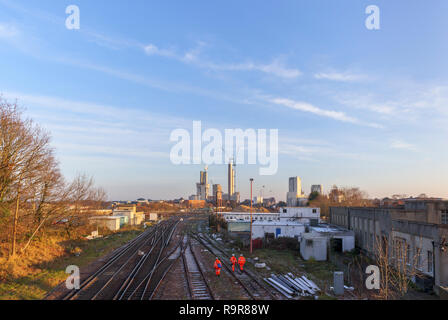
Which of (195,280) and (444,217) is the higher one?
(444,217)

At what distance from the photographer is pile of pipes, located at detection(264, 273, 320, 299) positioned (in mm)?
13898

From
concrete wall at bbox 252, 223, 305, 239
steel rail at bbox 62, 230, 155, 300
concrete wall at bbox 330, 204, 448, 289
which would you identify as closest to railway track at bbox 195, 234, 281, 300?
concrete wall at bbox 330, 204, 448, 289

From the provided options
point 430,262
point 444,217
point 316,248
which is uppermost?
point 444,217

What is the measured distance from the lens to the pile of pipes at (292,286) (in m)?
13.9

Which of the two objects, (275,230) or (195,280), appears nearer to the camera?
(195,280)

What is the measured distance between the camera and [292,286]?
14789 millimetres

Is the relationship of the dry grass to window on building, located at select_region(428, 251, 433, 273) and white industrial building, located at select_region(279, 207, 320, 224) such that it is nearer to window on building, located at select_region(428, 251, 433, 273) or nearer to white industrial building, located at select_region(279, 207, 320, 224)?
window on building, located at select_region(428, 251, 433, 273)

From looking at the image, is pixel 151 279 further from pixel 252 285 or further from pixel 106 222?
pixel 106 222

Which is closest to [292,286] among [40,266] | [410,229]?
[410,229]

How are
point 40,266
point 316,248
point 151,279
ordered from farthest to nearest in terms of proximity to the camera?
point 316,248 < point 40,266 < point 151,279

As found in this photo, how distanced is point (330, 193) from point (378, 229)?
73470 mm

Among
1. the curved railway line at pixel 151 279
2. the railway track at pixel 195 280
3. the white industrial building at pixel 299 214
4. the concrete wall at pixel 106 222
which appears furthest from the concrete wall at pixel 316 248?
the concrete wall at pixel 106 222

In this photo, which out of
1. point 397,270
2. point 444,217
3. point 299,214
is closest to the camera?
point 397,270

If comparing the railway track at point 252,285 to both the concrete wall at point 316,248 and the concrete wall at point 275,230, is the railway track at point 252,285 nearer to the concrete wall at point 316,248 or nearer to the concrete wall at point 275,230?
the concrete wall at point 316,248
